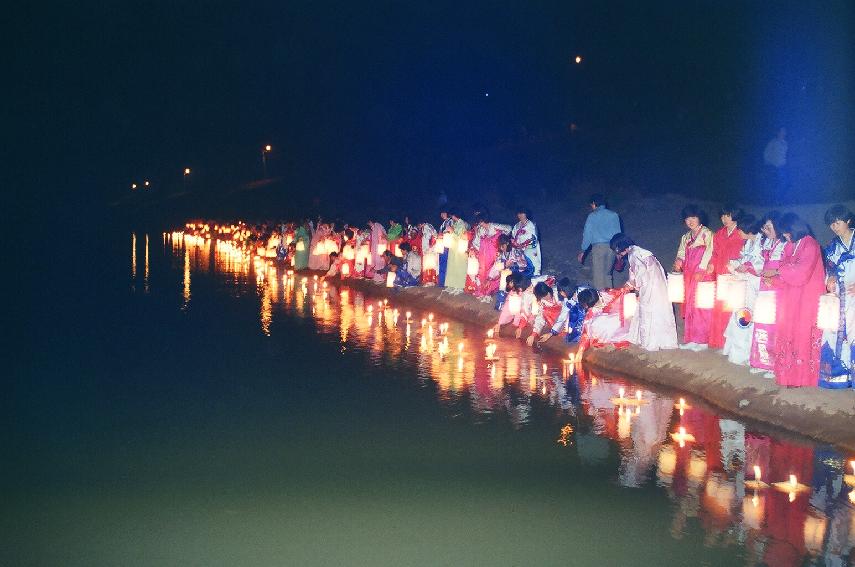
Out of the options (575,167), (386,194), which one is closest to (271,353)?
(575,167)

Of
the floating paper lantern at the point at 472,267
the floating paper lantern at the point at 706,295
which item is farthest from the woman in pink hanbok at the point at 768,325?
the floating paper lantern at the point at 472,267

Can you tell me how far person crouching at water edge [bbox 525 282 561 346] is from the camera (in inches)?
556

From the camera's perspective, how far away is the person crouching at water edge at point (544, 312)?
556 inches

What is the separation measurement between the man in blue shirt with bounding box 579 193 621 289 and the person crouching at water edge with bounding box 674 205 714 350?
3.08 meters

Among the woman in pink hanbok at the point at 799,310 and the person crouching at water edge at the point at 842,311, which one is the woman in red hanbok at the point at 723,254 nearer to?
the woman in pink hanbok at the point at 799,310

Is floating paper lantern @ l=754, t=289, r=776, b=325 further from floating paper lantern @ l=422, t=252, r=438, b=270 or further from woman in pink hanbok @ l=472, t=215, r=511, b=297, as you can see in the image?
floating paper lantern @ l=422, t=252, r=438, b=270

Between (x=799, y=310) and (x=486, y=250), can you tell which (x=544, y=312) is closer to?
(x=486, y=250)

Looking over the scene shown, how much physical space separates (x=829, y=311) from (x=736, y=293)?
6.25 ft


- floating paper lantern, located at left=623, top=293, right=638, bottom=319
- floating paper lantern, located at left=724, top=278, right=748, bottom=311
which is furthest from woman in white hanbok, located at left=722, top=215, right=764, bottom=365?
floating paper lantern, located at left=623, top=293, right=638, bottom=319

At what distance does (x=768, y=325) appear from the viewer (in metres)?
9.98

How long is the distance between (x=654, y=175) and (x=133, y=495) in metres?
38.3

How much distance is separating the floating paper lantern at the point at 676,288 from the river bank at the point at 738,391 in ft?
2.53

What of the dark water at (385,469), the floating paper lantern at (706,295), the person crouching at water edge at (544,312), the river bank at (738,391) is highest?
the floating paper lantern at (706,295)

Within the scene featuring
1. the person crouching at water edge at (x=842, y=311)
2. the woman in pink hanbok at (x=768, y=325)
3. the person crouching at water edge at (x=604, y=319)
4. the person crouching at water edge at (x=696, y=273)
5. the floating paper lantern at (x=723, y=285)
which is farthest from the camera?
the person crouching at water edge at (x=604, y=319)
